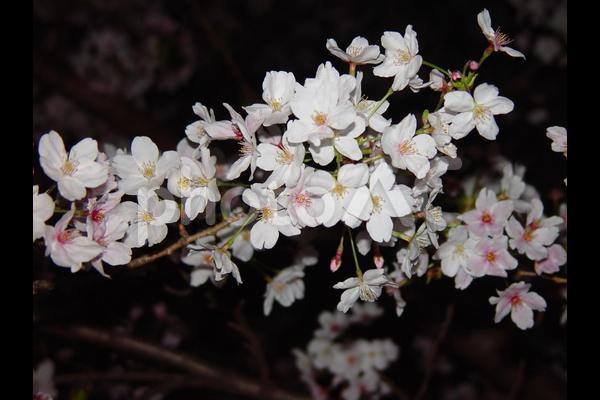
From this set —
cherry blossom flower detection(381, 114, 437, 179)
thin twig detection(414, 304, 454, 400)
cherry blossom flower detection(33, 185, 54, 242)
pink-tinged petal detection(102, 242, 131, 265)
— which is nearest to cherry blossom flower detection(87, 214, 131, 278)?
pink-tinged petal detection(102, 242, 131, 265)

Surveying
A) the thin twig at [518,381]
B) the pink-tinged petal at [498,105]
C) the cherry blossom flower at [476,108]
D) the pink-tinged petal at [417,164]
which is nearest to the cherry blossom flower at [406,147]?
the pink-tinged petal at [417,164]

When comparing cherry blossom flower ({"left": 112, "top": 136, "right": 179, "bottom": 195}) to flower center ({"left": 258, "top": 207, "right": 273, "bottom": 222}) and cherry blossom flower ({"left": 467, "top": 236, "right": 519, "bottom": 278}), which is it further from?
cherry blossom flower ({"left": 467, "top": 236, "right": 519, "bottom": 278})

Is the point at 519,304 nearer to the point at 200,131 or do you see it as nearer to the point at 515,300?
the point at 515,300

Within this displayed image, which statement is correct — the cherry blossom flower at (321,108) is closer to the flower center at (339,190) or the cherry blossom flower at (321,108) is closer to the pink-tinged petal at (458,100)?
the flower center at (339,190)

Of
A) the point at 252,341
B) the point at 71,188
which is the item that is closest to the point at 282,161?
the point at 71,188

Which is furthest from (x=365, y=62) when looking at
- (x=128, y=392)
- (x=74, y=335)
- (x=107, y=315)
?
(x=128, y=392)
